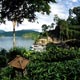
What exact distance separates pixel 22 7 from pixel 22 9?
211mm

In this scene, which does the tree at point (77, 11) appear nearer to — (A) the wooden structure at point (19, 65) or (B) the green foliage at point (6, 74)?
(B) the green foliage at point (6, 74)

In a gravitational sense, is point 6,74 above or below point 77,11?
below

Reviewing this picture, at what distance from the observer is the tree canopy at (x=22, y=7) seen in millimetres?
33969

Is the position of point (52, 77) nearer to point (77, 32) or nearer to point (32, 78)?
point (32, 78)

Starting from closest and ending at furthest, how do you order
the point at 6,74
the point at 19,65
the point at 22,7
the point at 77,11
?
1. the point at 19,65
2. the point at 6,74
3. the point at 22,7
4. the point at 77,11

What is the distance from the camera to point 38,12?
114 feet

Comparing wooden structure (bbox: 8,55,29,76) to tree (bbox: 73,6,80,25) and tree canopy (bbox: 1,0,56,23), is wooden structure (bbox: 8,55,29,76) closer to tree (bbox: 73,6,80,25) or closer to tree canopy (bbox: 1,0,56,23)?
tree canopy (bbox: 1,0,56,23)

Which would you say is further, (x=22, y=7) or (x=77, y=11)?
(x=77, y=11)

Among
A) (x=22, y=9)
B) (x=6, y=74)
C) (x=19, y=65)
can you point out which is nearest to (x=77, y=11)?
(x=22, y=9)

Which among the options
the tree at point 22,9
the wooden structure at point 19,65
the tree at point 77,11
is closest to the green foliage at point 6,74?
the wooden structure at point 19,65

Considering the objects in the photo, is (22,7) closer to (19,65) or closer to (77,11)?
(19,65)

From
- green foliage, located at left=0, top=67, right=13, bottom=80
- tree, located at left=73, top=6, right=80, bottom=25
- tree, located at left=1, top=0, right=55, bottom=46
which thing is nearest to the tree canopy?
tree, located at left=1, top=0, right=55, bottom=46

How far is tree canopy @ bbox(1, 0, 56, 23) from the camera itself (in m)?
34.0

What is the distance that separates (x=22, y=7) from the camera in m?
34.7
